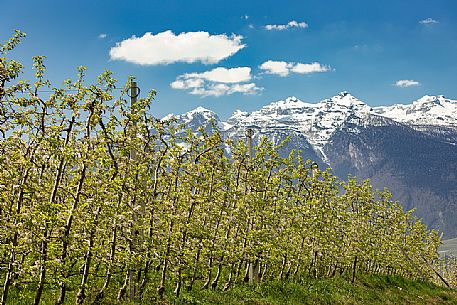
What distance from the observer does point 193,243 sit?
17.7 meters

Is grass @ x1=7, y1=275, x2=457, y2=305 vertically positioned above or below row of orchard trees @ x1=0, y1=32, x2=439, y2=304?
below

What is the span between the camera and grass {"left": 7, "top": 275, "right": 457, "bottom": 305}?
16.2m

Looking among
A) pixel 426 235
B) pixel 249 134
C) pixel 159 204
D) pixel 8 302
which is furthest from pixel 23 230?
pixel 426 235

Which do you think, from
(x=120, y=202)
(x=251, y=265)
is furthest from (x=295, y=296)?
(x=120, y=202)

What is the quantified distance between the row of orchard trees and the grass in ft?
2.38

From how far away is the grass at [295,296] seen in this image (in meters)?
16.2

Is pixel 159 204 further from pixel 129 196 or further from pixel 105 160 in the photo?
pixel 105 160

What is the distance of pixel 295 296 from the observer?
22.5 meters

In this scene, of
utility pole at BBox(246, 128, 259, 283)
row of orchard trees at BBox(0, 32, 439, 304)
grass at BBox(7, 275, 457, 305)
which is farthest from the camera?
utility pole at BBox(246, 128, 259, 283)

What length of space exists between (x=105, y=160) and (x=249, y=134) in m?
14.9

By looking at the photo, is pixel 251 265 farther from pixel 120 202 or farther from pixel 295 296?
pixel 120 202

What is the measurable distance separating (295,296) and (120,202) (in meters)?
12.8

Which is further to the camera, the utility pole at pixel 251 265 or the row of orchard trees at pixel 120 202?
the utility pole at pixel 251 265

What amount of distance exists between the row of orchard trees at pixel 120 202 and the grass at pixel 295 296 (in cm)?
72
